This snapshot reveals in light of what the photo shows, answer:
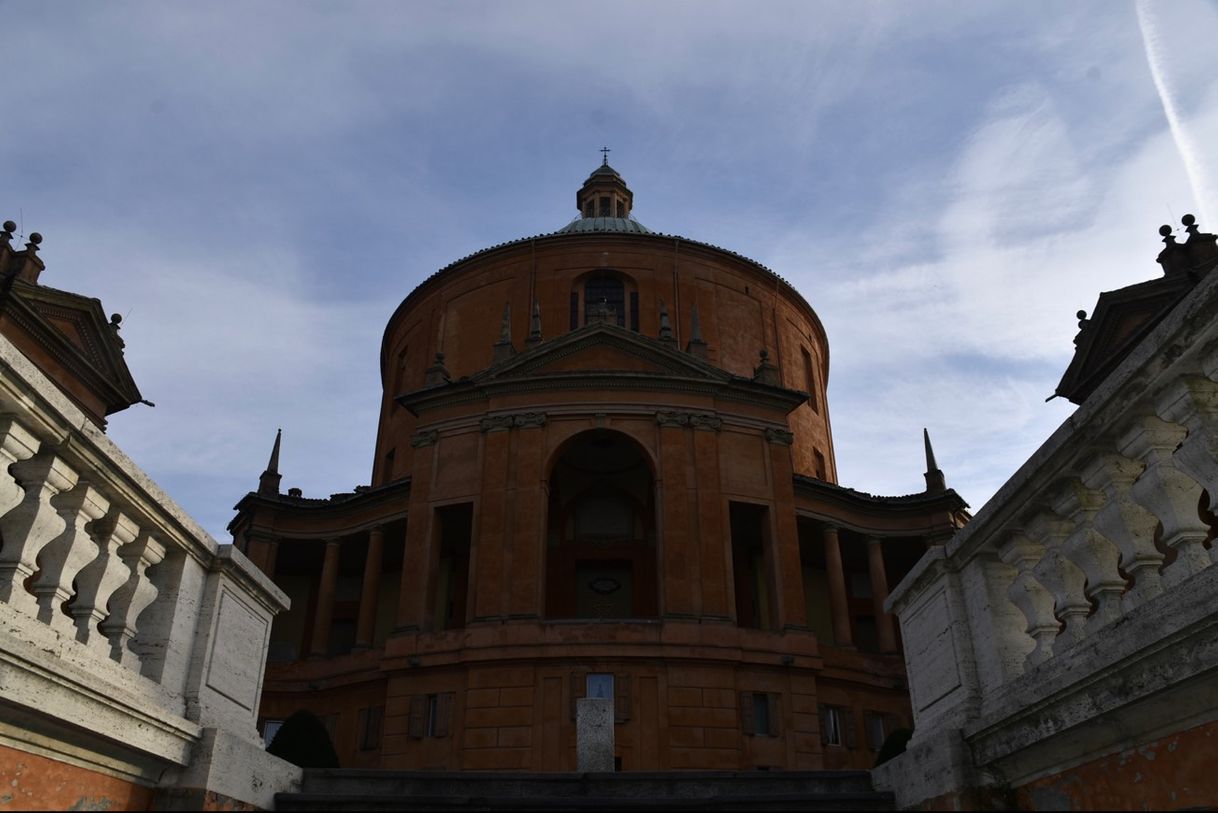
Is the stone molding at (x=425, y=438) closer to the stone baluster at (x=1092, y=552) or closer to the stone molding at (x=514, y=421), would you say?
the stone molding at (x=514, y=421)

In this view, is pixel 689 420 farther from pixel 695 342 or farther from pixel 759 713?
pixel 759 713

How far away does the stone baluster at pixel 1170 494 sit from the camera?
4.77 metres

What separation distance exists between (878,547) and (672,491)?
881 cm

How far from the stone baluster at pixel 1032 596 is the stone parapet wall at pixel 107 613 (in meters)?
5.29

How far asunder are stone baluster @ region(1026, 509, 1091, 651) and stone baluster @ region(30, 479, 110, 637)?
556 centimetres

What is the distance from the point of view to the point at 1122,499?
17.4 feet

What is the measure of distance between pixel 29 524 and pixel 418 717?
18.2m

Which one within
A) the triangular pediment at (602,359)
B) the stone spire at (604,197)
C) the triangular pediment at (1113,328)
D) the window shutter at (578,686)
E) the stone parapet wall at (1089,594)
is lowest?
the stone parapet wall at (1089,594)

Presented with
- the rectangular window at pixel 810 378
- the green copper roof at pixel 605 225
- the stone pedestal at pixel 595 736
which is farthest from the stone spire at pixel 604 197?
the stone pedestal at pixel 595 736

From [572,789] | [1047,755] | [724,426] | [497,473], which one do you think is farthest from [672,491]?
[1047,755]

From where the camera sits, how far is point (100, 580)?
612cm

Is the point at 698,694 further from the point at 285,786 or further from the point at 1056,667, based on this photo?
the point at 1056,667

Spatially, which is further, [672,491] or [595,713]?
[672,491]

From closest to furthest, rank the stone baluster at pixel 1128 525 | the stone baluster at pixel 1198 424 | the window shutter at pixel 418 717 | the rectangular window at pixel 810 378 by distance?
the stone baluster at pixel 1198 424
the stone baluster at pixel 1128 525
the window shutter at pixel 418 717
the rectangular window at pixel 810 378
